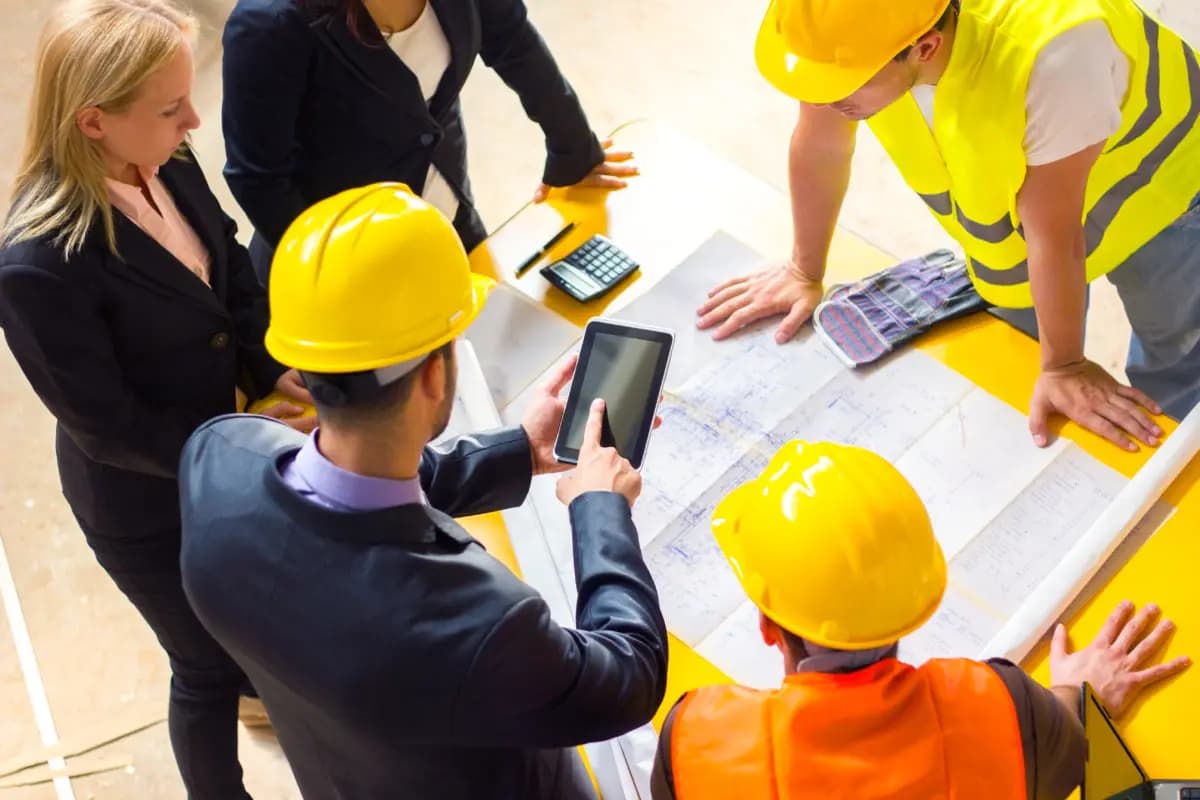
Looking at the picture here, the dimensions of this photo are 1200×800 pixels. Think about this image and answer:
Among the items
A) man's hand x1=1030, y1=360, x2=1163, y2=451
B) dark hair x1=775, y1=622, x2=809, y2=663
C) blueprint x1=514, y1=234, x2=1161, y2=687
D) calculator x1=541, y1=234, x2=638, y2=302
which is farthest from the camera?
calculator x1=541, y1=234, x2=638, y2=302

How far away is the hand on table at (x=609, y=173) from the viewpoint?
6.56ft

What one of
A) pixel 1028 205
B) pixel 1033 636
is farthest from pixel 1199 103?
pixel 1033 636

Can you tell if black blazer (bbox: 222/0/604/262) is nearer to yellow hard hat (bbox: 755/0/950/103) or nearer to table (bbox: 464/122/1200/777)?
table (bbox: 464/122/1200/777)

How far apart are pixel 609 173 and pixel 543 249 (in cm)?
21

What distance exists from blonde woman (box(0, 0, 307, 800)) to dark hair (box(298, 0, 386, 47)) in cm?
18

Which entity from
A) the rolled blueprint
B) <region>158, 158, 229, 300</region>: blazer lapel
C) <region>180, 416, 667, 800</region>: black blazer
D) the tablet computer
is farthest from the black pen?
the rolled blueprint

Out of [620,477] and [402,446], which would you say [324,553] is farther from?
[620,477]

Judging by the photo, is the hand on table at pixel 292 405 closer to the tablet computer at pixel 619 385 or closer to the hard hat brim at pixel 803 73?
the tablet computer at pixel 619 385

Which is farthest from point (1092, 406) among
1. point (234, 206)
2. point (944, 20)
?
point (234, 206)

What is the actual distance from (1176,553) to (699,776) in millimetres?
737

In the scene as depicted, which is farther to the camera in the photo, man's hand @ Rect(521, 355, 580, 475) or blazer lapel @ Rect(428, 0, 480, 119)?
blazer lapel @ Rect(428, 0, 480, 119)

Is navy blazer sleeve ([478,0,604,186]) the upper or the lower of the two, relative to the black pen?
upper

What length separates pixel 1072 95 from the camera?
1.39m

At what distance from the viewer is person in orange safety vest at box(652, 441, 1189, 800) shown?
111cm
